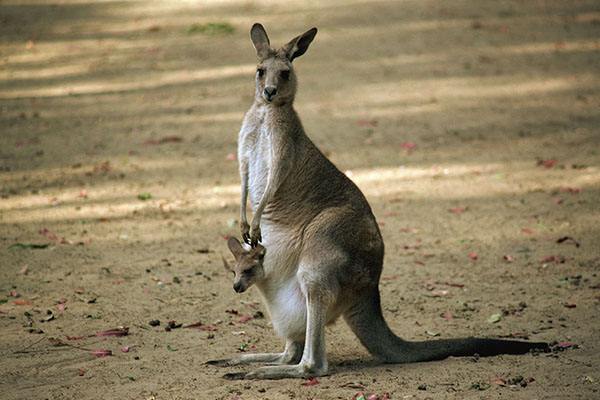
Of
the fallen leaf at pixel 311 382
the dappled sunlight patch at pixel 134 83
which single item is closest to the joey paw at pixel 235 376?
the fallen leaf at pixel 311 382

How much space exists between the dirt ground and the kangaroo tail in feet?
0.25

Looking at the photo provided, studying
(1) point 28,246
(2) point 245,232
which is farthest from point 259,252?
(1) point 28,246

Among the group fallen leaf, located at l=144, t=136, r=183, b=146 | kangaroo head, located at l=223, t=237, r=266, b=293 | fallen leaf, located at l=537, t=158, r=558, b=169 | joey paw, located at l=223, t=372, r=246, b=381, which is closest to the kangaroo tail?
kangaroo head, located at l=223, t=237, r=266, b=293

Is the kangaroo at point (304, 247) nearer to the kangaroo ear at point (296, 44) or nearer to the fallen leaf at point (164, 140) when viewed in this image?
the kangaroo ear at point (296, 44)

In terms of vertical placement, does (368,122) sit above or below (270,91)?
below

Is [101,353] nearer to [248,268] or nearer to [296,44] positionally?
[248,268]

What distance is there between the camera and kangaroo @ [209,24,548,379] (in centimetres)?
497

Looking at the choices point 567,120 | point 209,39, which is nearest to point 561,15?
point 567,120

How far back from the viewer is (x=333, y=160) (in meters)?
9.74

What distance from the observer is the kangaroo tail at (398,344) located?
5160 millimetres

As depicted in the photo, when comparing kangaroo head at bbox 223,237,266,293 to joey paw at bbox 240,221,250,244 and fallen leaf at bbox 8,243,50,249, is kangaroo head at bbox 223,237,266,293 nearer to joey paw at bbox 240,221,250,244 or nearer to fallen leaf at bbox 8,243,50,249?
joey paw at bbox 240,221,250,244

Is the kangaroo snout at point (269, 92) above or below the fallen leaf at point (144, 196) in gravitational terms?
above

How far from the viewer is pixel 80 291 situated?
6.46 m

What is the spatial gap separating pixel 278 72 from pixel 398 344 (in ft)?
5.76
